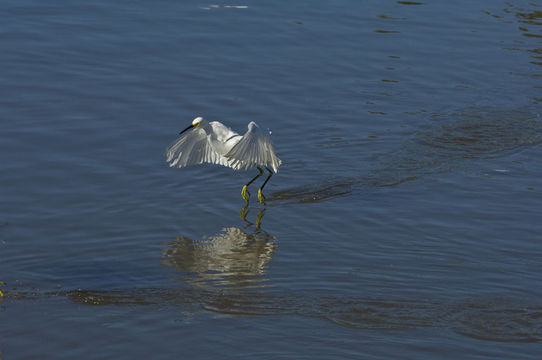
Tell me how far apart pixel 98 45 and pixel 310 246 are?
7.44m

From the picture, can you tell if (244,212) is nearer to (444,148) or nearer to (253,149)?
(253,149)

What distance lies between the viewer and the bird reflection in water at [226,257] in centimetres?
802

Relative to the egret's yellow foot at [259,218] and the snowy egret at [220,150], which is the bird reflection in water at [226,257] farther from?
the snowy egret at [220,150]

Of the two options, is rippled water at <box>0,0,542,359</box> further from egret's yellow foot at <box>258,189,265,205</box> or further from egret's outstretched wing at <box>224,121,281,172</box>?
egret's outstretched wing at <box>224,121,281,172</box>

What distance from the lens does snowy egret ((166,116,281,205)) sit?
987cm

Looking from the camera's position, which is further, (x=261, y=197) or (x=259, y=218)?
(x=261, y=197)

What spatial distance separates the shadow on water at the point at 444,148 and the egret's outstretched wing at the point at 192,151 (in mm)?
915

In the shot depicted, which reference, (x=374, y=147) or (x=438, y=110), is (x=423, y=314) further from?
(x=438, y=110)

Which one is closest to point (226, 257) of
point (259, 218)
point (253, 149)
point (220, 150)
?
point (259, 218)

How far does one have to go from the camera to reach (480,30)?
17.3 metres

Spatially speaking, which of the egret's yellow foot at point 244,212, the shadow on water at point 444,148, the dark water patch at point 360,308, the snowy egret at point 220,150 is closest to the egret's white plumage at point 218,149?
the snowy egret at point 220,150

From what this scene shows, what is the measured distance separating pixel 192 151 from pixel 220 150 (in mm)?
390

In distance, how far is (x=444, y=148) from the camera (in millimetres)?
→ 11930

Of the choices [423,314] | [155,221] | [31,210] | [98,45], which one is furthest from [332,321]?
[98,45]
